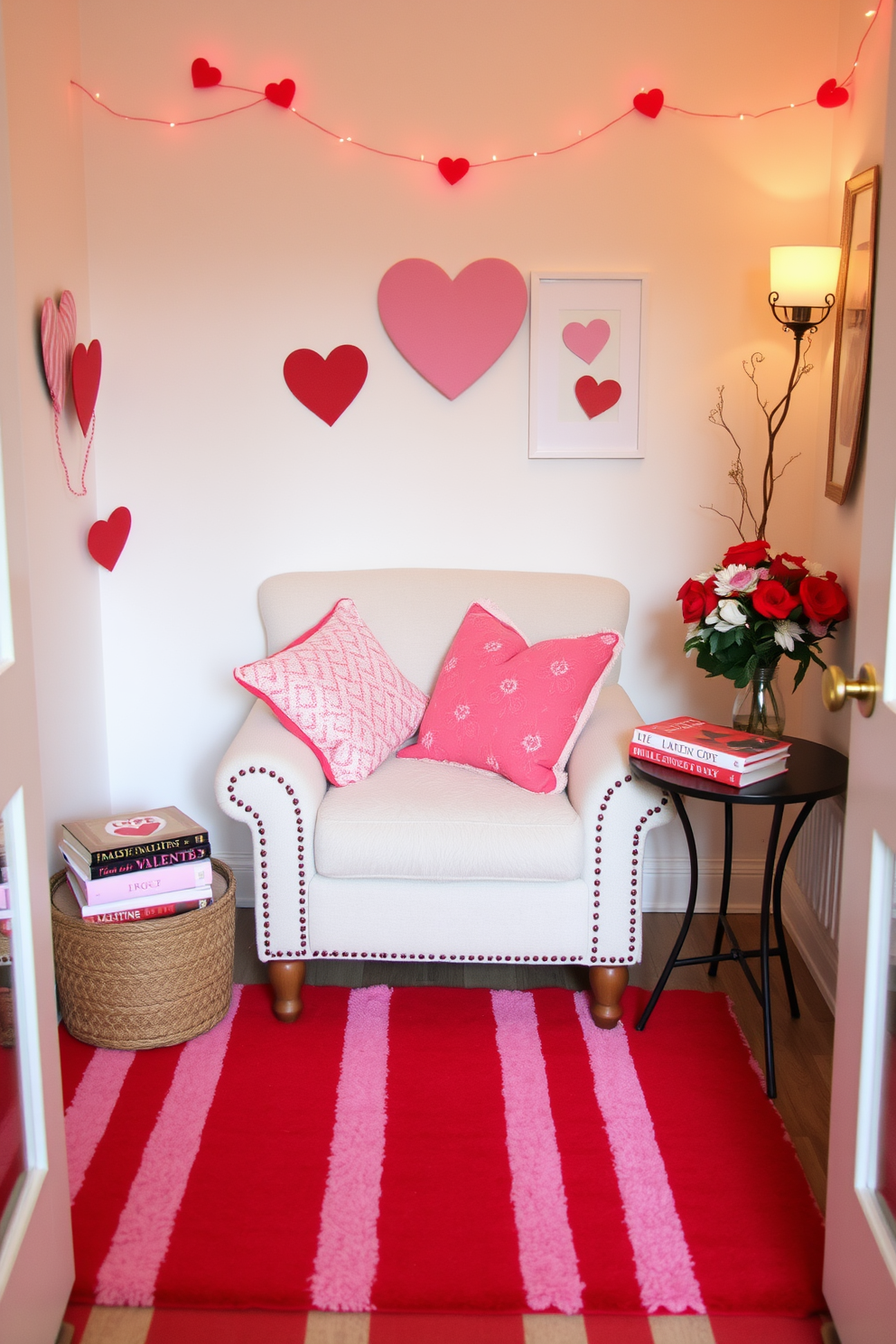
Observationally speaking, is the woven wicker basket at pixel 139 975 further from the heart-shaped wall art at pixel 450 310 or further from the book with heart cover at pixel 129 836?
the heart-shaped wall art at pixel 450 310

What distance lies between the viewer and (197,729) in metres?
3.16

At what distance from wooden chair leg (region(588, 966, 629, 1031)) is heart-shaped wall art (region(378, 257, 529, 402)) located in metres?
1.60

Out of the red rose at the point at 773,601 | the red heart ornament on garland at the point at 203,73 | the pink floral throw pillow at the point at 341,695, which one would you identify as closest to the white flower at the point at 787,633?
the red rose at the point at 773,601

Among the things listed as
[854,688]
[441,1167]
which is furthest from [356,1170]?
[854,688]

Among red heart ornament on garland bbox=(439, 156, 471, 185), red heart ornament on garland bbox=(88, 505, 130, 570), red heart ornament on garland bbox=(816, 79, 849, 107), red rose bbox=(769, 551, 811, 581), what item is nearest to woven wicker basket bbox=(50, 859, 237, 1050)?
red heart ornament on garland bbox=(88, 505, 130, 570)

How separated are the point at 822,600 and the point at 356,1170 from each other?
4.91 feet

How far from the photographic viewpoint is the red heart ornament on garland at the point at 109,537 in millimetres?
2932

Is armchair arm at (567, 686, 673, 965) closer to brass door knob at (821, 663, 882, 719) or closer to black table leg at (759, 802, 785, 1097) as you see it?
black table leg at (759, 802, 785, 1097)

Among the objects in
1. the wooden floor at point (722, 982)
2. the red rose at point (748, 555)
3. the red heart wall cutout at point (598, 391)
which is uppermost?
the red heart wall cutout at point (598, 391)

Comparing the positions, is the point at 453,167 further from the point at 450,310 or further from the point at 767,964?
the point at 767,964

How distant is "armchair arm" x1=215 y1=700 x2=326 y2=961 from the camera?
241 cm

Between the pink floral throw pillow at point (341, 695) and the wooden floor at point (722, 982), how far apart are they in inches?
21.2

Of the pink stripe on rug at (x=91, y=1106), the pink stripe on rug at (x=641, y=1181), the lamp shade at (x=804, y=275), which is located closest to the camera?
→ the pink stripe on rug at (x=641, y=1181)

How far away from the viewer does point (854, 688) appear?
143cm
